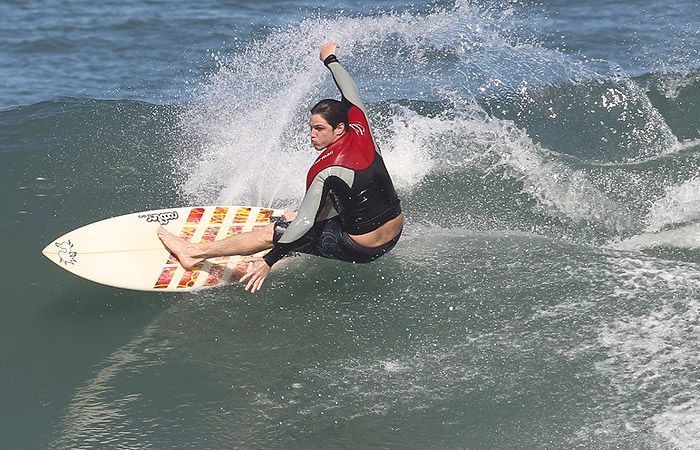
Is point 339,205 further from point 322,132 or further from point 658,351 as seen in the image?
point 658,351

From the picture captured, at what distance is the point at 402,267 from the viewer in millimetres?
7371

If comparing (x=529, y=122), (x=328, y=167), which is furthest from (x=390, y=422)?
(x=529, y=122)

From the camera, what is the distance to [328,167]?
20.2 feet

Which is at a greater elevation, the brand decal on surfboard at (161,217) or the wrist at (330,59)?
the wrist at (330,59)

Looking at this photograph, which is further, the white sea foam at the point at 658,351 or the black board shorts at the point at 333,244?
the black board shorts at the point at 333,244

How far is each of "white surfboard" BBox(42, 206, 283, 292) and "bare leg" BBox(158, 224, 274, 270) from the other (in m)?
0.11

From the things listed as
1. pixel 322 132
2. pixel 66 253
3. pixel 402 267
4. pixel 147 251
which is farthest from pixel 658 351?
pixel 66 253

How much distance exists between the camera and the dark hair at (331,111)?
622 cm

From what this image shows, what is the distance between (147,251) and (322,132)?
76.3 inches

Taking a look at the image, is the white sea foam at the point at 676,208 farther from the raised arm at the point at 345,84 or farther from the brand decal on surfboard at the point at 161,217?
the brand decal on surfboard at the point at 161,217

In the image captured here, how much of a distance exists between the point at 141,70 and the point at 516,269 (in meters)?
8.79

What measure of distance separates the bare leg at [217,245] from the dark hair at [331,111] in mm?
965

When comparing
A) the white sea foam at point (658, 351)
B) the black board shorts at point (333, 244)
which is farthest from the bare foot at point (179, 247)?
the white sea foam at point (658, 351)

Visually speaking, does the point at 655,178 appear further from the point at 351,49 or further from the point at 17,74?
the point at 17,74
